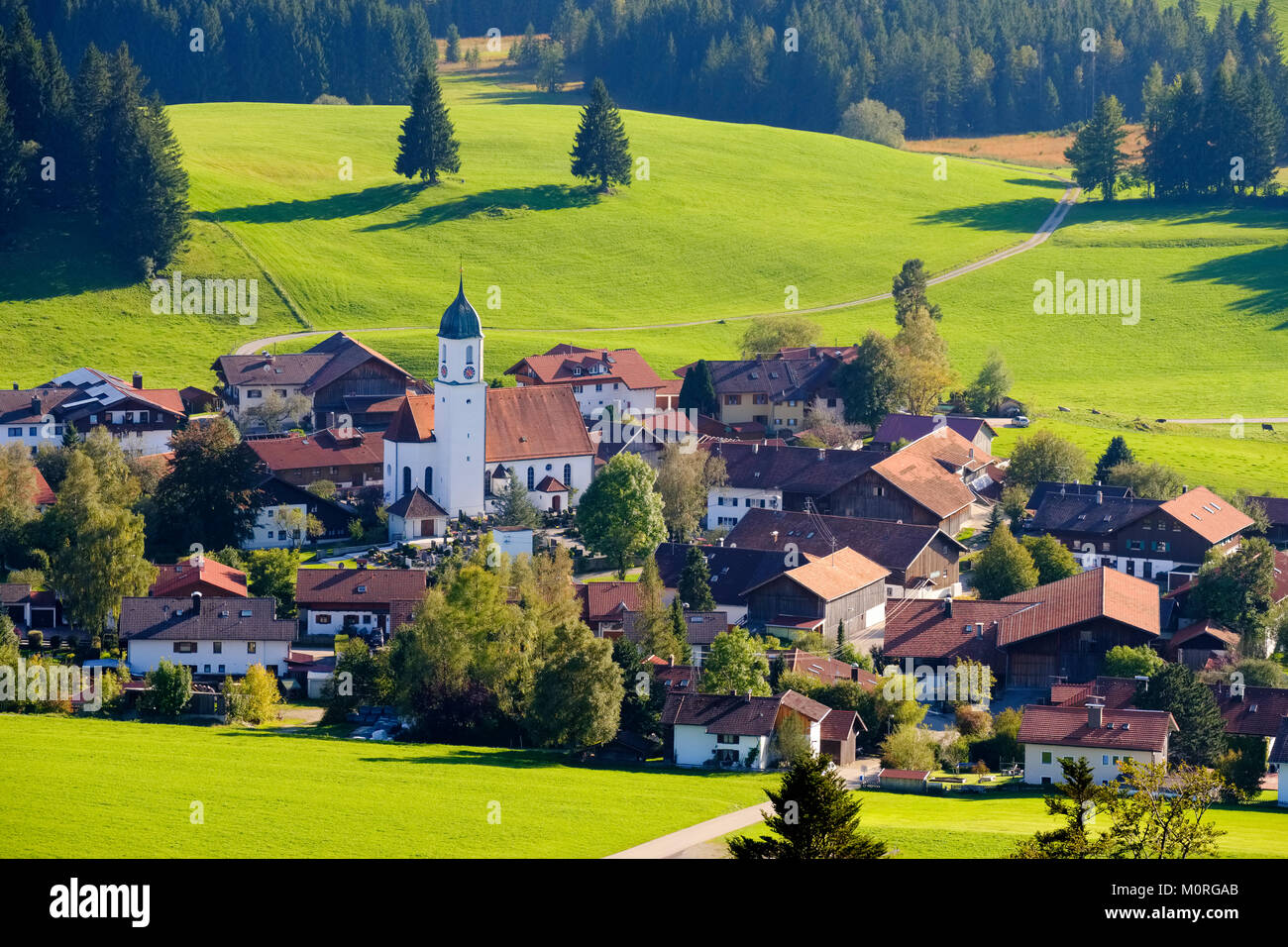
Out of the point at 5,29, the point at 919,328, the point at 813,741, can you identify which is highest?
the point at 5,29

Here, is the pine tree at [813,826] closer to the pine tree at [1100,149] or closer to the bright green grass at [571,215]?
the bright green grass at [571,215]

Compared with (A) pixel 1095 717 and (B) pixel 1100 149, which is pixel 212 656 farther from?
(B) pixel 1100 149

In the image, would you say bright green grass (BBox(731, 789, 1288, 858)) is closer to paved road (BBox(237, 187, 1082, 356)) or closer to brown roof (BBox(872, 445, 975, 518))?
brown roof (BBox(872, 445, 975, 518))

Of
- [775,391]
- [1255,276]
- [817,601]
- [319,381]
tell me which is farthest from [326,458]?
[1255,276]

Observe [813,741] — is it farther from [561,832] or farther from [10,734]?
[10,734]

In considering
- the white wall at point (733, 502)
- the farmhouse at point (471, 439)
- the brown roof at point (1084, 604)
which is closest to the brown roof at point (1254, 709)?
the brown roof at point (1084, 604)

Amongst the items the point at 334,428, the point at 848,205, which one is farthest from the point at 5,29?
the point at 848,205
